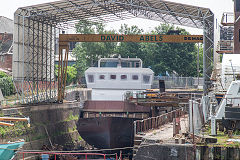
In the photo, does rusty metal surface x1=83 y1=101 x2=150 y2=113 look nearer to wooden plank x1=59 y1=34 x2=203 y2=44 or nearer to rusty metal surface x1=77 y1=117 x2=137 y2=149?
rusty metal surface x1=77 y1=117 x2=137 y2=149

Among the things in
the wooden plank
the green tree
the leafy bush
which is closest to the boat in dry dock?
the wooden plank

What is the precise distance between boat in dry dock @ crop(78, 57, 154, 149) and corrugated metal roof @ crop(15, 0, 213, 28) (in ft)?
14.2

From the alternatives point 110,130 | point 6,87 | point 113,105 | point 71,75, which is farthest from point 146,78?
point 71,75

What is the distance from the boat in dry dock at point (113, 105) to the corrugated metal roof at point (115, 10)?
4.34 meters

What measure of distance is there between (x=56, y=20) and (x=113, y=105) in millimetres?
9912

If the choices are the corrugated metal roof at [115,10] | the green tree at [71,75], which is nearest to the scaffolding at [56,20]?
the corrugated metal roof at [115,10]

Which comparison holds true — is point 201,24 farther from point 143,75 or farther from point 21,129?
point 21,129

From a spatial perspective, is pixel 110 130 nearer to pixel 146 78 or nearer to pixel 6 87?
pixel 146 78

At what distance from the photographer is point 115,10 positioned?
37125mm

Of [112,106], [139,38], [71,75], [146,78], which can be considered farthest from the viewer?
[71,75]

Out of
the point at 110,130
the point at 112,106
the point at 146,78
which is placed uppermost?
the point at 146,78

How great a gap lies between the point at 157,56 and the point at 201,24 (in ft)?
107

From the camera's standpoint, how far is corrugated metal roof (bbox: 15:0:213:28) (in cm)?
Result: 3462

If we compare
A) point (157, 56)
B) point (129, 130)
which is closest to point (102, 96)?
point (129, 130)
